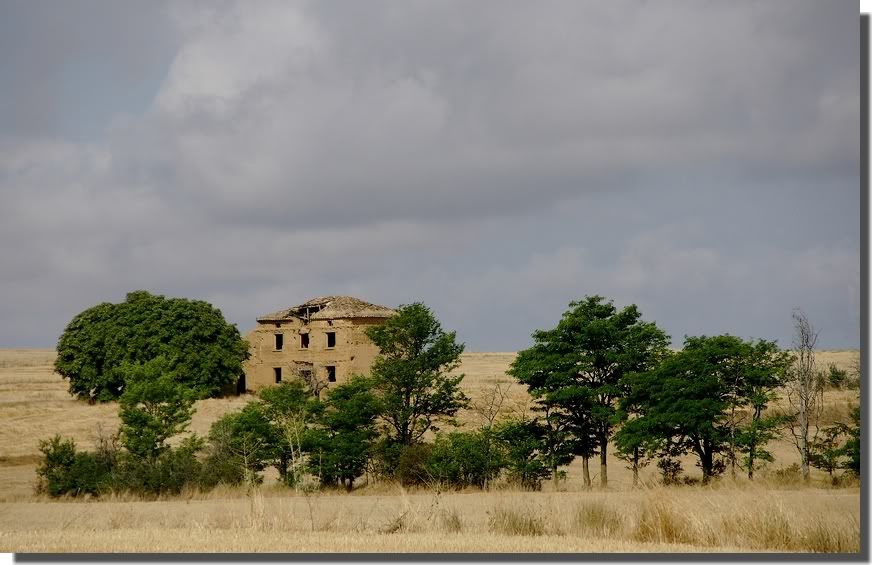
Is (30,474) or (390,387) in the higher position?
(390,387)

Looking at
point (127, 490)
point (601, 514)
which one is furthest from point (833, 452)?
point (127, 490)

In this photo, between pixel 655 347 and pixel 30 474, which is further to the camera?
pixel 30 474

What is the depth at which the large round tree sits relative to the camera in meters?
44.1

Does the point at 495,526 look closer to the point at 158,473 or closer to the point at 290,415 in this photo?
the point at 158,473

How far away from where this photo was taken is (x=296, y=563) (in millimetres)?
10039

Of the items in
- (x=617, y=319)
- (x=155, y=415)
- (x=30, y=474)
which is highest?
(x=617, y=319)

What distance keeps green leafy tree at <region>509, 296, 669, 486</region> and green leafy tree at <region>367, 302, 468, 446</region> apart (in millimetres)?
3233

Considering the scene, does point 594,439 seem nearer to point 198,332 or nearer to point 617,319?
point 617,319

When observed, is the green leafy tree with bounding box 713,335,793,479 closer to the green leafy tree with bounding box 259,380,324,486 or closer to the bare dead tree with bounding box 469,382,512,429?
the bare dead tree with bounding box 469,382,512,429

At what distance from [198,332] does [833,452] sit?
105 feet

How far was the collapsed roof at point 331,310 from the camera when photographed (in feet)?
139

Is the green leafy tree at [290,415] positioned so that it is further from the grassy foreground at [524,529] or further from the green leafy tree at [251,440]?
the grassy foreground at [524,529]

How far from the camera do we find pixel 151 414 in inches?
928

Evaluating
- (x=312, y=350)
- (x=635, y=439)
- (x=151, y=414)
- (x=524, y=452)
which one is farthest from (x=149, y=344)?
(x=635, y=439)
